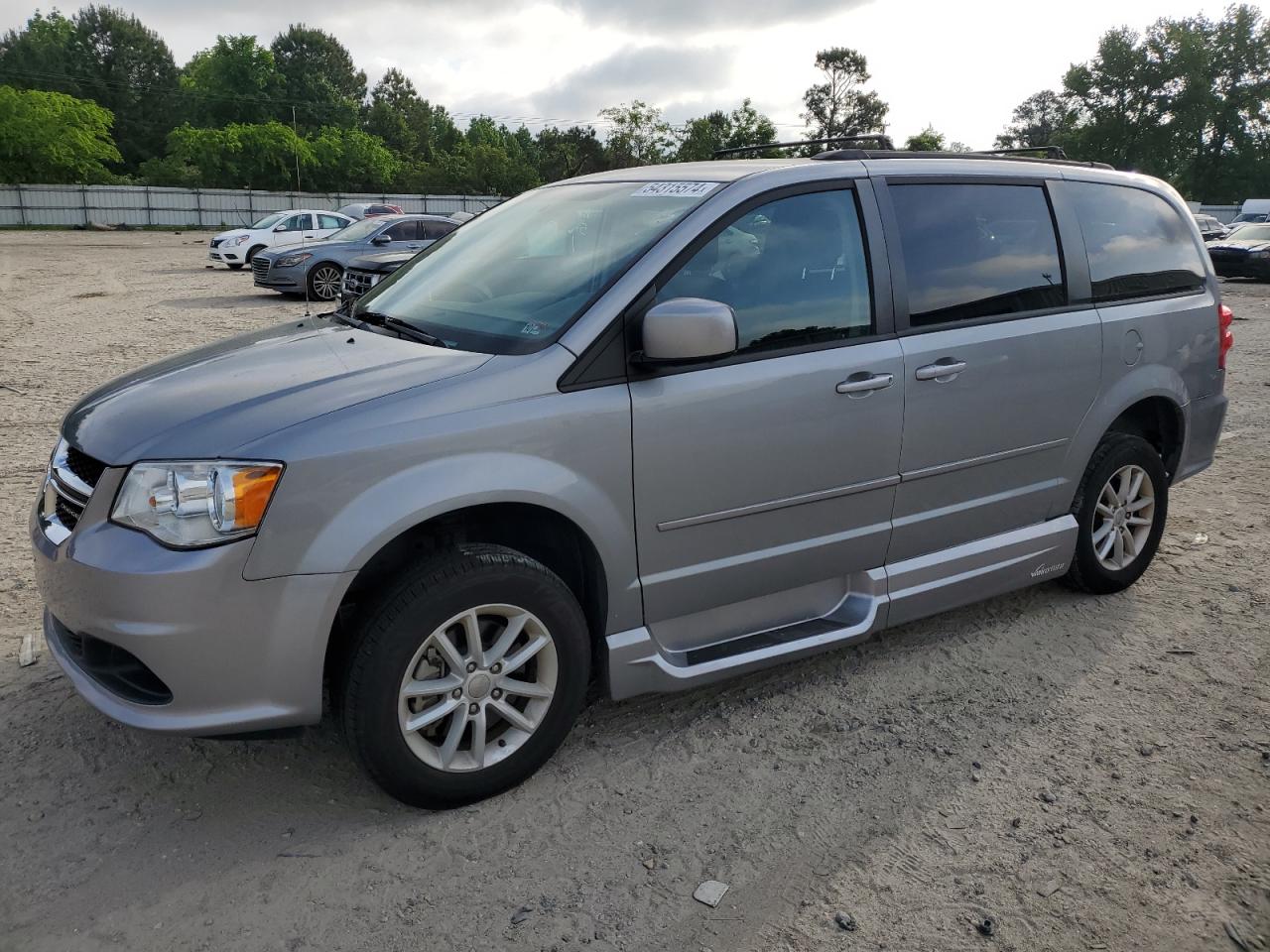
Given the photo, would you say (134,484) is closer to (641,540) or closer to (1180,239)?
(641,540)

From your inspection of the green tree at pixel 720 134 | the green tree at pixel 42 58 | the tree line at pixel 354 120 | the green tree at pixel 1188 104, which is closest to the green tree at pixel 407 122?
the tree line at pixel 354 120

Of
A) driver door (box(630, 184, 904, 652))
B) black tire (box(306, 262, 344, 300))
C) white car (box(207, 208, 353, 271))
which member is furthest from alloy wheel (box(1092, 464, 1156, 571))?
white car (box(207, 208, 353, 271))

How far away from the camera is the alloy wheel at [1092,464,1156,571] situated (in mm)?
4445

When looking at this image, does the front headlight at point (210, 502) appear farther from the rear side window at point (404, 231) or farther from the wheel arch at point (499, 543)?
the rear side window at point (404, 231)

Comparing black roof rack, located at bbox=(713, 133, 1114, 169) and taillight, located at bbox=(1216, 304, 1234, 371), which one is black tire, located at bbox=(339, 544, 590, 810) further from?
taillight, located at bbox=(1216, 304, 1234, 371)

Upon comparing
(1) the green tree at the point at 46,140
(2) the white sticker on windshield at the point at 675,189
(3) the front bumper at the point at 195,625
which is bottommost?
(3) the front bumper at the point at 195,625

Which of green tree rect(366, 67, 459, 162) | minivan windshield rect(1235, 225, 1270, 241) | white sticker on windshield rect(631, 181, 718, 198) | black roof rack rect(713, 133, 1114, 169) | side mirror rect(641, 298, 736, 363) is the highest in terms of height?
green tree rect(366, 67, 459, 162)

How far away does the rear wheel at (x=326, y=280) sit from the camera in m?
16.6

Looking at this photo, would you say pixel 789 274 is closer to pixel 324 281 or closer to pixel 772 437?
pixel 772 437

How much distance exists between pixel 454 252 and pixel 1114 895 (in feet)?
10.2

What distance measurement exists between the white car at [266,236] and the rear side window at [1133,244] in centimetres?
2084

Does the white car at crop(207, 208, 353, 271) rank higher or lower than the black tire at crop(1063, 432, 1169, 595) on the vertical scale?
higher

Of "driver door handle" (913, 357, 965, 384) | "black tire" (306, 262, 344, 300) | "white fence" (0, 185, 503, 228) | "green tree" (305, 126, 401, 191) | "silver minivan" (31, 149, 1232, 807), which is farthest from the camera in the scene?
"green tree" (305, 126, 401, 191)

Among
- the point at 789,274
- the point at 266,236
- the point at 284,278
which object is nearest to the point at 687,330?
the point at 789,274
